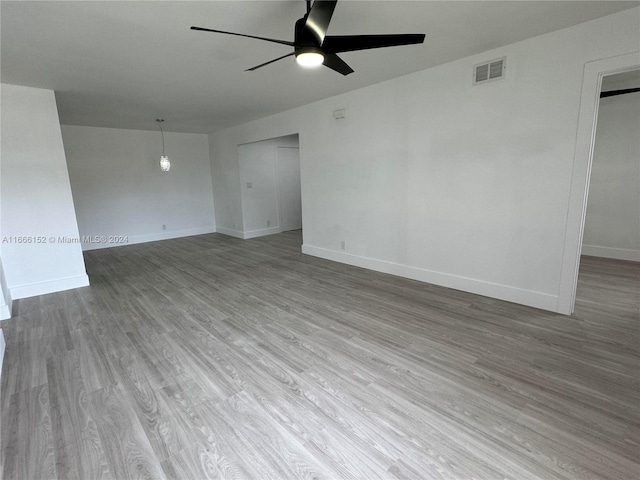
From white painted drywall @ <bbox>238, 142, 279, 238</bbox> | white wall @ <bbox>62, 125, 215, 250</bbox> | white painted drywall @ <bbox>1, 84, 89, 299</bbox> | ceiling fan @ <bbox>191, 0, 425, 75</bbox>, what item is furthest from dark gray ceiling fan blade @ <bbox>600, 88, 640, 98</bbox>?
white wall @ <bbox>62, 125, 215, 250</bbox>

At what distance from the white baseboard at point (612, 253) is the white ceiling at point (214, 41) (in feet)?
13.4

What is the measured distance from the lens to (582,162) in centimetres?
273

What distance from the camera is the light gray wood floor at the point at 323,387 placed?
1507 mm

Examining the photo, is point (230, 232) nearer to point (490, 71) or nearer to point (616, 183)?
point (490, 71)

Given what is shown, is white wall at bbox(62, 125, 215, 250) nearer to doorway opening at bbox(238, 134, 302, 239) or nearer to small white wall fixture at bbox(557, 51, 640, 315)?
doorway opening at bbox(238, 134, 302, 239)

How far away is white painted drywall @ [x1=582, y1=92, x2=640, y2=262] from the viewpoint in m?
4.61

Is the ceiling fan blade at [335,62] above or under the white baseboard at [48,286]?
above

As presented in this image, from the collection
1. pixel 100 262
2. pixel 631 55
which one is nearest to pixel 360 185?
pixel 631 55

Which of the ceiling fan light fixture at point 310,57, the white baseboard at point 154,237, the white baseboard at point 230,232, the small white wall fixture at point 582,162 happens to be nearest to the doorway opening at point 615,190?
the small white wall fixture at point 582,162

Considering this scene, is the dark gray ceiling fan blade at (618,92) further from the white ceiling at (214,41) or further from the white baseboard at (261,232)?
the white baseboard at (261,232)

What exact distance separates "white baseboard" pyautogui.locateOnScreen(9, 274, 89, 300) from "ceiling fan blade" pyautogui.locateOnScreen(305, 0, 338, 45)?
459 cm

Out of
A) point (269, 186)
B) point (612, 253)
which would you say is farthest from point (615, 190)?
point (269, 186)

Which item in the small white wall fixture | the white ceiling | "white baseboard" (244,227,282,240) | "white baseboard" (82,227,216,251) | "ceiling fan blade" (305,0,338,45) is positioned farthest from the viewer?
"white baseboard" (244,227,282,240)

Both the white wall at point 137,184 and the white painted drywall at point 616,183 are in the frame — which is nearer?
the white painted drywall at point 616,183
